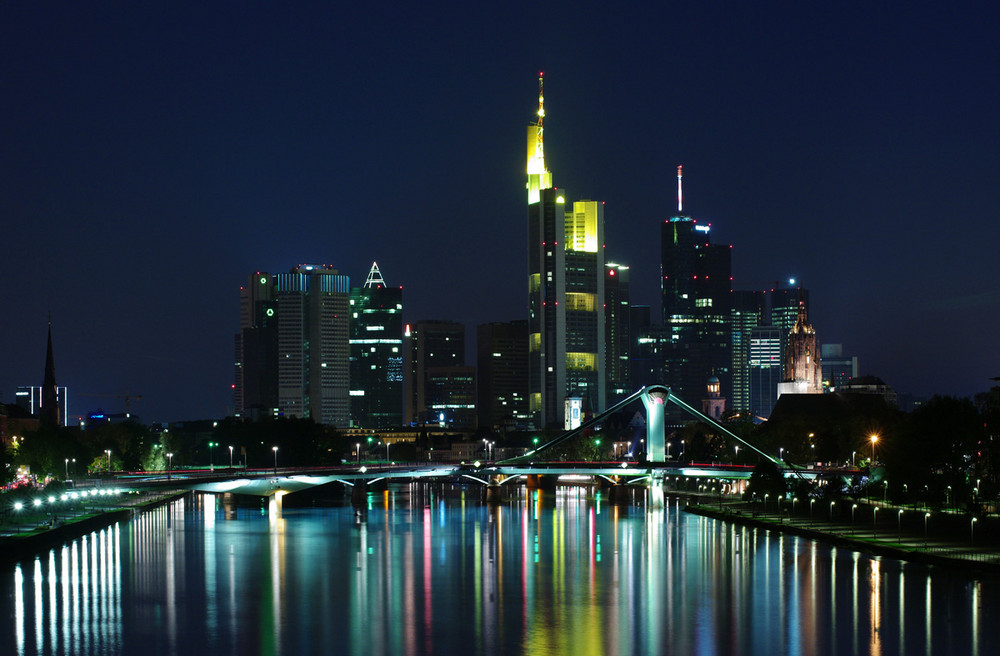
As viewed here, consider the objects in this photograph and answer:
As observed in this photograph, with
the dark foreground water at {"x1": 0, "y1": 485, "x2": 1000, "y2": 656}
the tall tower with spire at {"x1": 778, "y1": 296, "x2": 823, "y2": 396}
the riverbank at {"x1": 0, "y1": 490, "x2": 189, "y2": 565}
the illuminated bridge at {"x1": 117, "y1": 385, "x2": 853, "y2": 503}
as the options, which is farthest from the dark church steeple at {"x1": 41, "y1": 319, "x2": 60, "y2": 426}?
the tall tower with spire at {"x1": 778, "y1": 296, "x2": 823, "y2": 396}

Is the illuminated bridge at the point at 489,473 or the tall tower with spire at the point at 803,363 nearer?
the illuminated bridge at the point at 489,473

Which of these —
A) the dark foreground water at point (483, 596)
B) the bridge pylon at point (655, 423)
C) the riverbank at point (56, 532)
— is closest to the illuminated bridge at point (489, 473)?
the bridge pylon at point (655, 423)

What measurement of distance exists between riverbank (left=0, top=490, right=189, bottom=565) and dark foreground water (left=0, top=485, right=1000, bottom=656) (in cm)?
102

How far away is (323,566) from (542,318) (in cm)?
14657

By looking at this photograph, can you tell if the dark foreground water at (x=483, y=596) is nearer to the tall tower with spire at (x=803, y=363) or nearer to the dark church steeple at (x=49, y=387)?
the dark church steeple at (x=49, y=387)

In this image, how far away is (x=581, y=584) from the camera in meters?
48.5

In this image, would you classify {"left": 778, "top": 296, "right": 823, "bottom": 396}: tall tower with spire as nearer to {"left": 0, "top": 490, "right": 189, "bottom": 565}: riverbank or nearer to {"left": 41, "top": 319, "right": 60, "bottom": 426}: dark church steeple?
→ {"left": 41, "top": 319, "right": 60, "bottom": 426}: dark church steeple

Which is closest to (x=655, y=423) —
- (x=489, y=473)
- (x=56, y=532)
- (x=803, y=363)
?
(x=489, y=473)

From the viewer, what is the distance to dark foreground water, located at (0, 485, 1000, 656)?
36.9m

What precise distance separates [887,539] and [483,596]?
2055 centimetres

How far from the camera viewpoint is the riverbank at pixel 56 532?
183ft

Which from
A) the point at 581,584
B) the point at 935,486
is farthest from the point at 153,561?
the point at 935,486

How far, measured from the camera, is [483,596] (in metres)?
45.4

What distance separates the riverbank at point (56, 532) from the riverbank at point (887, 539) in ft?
111
